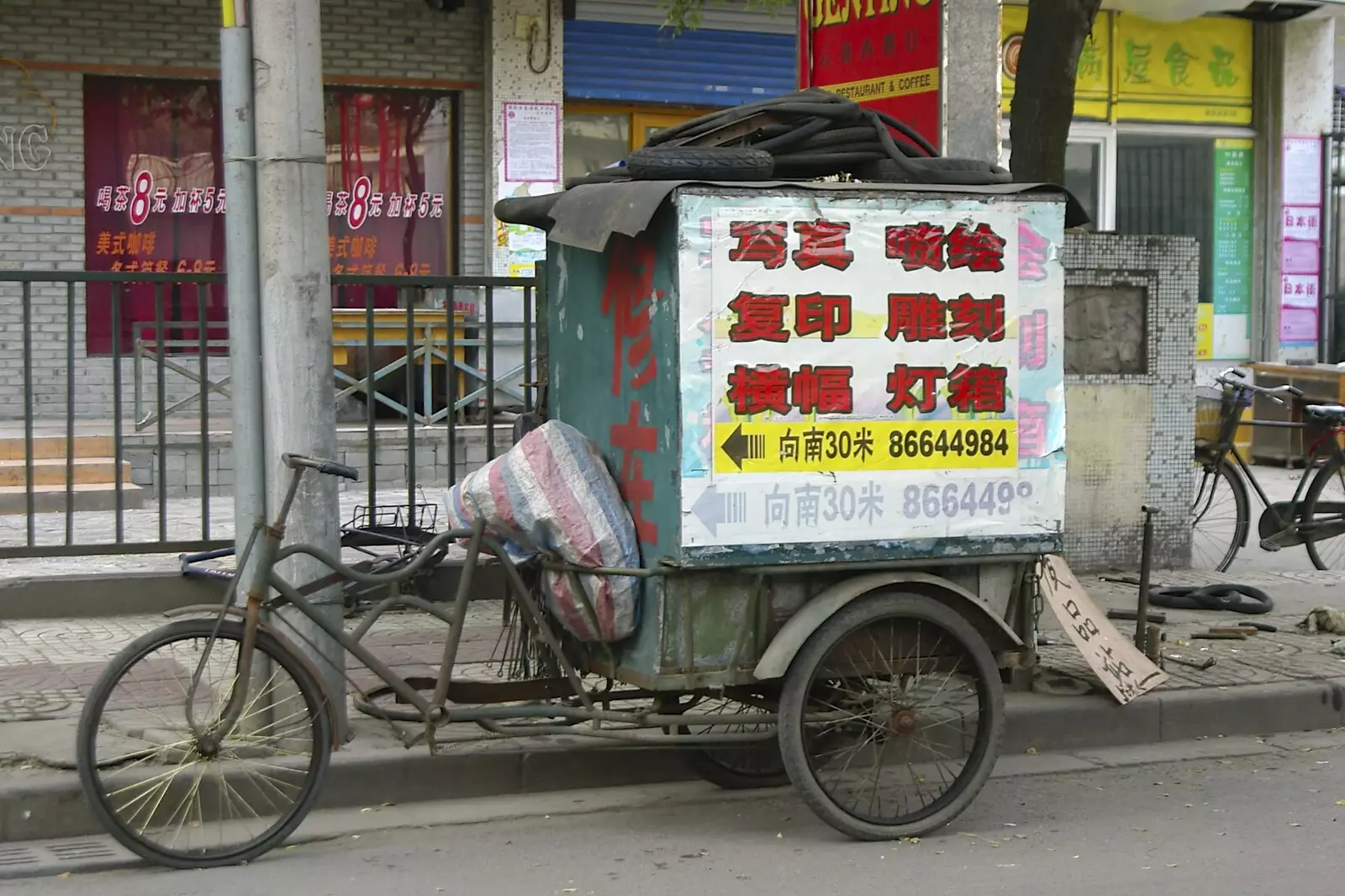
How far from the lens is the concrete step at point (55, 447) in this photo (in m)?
8.48

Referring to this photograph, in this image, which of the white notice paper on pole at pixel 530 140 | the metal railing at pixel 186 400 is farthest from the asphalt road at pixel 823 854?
the white notice paper on pole at pixel 530 140

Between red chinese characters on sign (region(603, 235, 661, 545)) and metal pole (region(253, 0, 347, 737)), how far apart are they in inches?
39.0

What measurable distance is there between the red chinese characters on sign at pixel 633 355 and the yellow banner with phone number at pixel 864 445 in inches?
12.0

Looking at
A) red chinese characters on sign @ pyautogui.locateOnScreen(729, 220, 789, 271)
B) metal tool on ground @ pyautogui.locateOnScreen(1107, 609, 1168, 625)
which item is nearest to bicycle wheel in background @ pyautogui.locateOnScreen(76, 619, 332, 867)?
red chinese characters on sign @ pyautogui.locateOnScreen(729, 220, 789, 271)

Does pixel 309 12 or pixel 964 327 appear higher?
pixel 309 12

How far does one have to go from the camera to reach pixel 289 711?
4.89 metres

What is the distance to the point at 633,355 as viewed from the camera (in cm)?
512

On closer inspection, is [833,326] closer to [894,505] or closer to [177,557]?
[894,505]

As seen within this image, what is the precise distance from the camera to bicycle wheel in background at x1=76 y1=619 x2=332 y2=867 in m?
4.57

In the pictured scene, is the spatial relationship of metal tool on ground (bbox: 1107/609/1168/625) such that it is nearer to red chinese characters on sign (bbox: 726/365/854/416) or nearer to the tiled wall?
the tiled wall

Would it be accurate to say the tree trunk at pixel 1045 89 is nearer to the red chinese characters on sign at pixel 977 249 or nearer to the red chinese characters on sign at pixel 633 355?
the red chinese characters on sign at pixel 977 249

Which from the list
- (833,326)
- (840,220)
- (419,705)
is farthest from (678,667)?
(840,220)

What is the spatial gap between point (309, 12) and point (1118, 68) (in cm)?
1235

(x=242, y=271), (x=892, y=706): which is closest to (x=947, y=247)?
(x=892, y=706)
